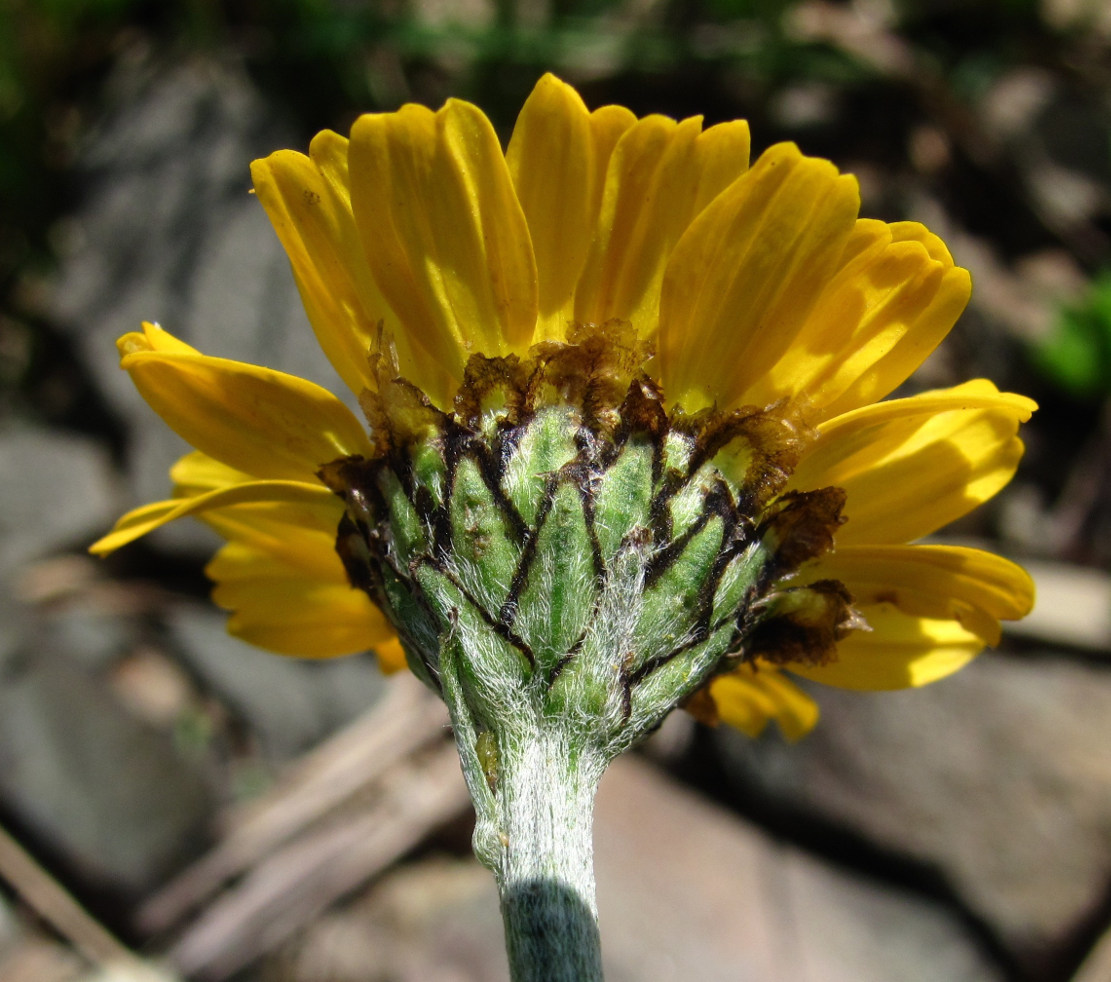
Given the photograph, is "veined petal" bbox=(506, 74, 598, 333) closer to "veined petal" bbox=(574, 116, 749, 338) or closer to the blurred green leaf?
"veined petal" bbox=(574, 116, 749, 338)

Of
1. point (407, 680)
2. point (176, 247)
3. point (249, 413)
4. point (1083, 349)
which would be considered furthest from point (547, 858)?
point (1083, 349)

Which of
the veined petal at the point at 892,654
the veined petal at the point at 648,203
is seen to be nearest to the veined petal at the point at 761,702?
the veined petal at the point at 892,654

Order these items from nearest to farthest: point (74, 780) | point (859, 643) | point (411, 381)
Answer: point (411, 381), point (859, 643), point (74, 780)

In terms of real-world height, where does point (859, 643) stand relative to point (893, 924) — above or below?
above

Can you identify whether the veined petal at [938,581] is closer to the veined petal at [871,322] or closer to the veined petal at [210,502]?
the veined petal at [871,322]

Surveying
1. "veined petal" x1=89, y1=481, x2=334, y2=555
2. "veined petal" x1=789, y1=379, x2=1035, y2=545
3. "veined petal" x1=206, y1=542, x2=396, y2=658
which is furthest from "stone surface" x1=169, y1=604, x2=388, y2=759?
"veined petal" x1=789, y1=379, x2=1035, y2=545

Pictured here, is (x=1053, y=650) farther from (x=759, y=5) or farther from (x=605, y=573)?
(x=605, y=573)

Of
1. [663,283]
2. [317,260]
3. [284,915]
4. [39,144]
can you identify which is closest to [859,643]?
[663,283]

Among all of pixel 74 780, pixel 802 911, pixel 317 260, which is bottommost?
pixel 74 780

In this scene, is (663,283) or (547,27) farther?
(547,27)

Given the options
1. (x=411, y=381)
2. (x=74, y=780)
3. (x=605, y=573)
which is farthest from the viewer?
(x=74, y=780)
